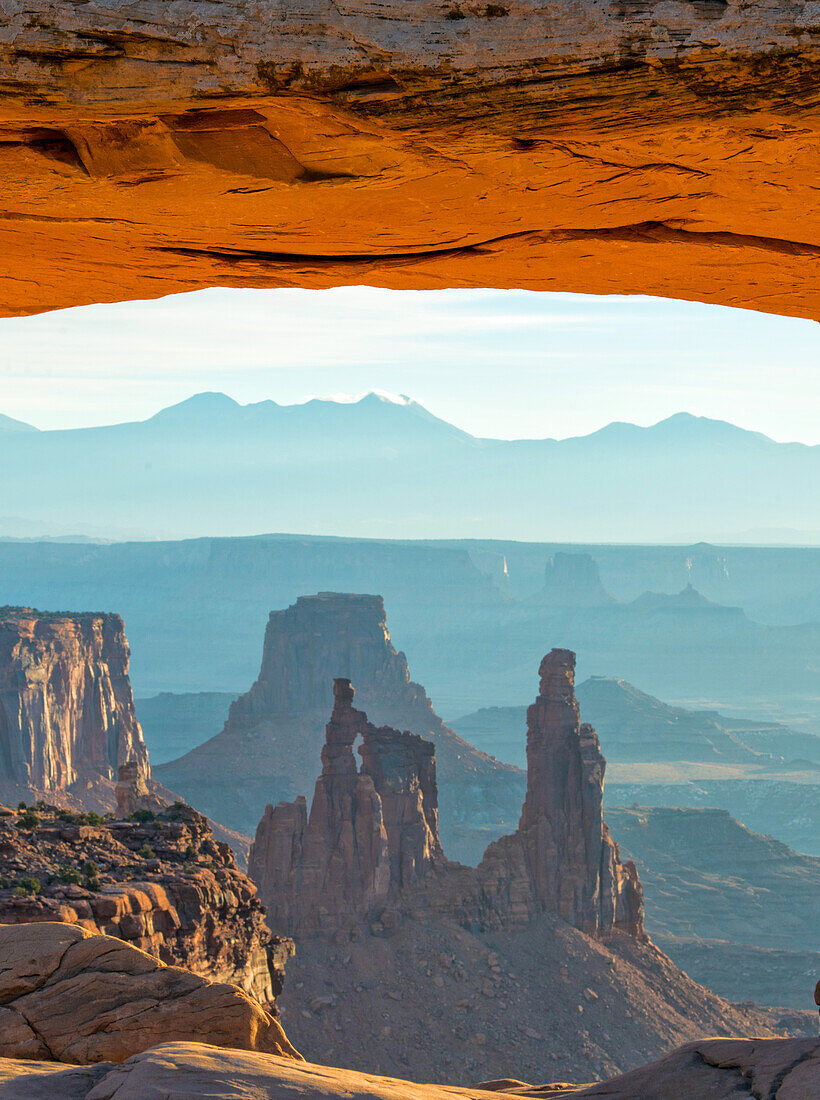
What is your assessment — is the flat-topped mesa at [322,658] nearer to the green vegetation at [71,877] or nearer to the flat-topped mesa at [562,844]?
the flat-topped mesa at [562,844]

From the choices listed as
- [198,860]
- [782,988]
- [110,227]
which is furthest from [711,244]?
[782,988]

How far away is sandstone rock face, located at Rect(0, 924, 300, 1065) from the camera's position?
10.3 meters

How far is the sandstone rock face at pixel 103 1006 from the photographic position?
10.3 metres

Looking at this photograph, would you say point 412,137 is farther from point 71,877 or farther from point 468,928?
point 468,928

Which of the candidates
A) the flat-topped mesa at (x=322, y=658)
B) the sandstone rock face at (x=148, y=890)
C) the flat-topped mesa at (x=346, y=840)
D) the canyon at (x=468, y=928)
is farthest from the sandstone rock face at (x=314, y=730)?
the sandstone rock face at (x=148, y=890)

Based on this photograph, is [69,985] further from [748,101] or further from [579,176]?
[748,101]

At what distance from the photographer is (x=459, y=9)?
219 inches

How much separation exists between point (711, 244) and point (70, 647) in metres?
107

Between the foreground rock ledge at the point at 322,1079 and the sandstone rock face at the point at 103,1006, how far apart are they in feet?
3.13

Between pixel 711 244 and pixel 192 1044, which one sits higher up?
pixel 711 244

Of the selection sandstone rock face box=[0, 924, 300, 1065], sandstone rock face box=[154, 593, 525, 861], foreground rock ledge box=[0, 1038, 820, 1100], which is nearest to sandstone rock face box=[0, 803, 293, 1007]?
sandstone rock face box=[0, 924, 300, 1065]

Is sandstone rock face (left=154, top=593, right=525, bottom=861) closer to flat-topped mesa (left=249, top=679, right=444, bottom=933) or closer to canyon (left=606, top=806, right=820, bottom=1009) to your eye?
canyon (left=606, top=806, right=820, bottom=1009)

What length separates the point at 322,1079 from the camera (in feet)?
27.7

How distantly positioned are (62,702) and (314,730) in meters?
33.6
